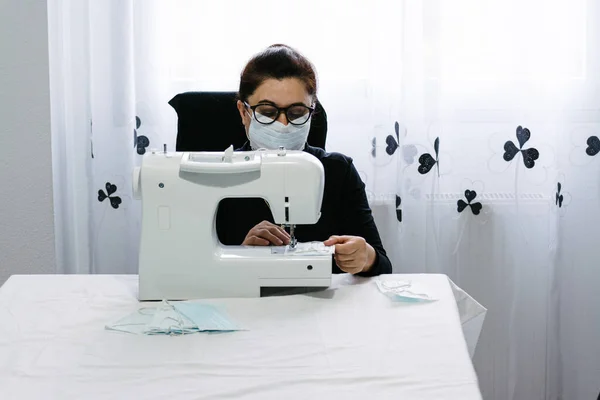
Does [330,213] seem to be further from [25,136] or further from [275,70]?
[25,136]

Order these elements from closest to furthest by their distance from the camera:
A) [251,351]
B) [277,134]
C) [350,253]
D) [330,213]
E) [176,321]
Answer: [251,351] → [176,321] → [350,253] → [277,134] → [330,213]

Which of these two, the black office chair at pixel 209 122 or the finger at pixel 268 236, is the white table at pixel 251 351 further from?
the black office chair at pixel 209 122

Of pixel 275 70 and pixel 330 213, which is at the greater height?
pixel 275 70

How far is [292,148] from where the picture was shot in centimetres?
195

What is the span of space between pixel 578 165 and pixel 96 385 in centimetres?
184

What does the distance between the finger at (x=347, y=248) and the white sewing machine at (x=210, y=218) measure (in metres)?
0.07

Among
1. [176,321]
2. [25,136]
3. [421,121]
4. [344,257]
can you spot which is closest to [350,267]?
[344,257]

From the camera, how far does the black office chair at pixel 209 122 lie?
2215 mm

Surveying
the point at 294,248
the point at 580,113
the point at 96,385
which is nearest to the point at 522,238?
the point at 580,113

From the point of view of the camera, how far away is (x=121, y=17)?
8.61 ft

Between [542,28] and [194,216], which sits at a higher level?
[542,28]

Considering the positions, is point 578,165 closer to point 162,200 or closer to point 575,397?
point 575,397

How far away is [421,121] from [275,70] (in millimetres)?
805

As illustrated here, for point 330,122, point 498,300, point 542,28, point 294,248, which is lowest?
point 498,300
